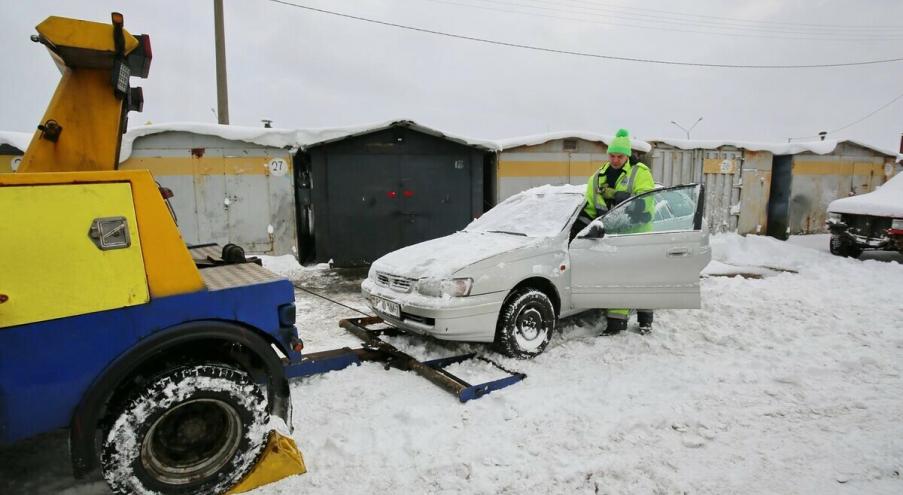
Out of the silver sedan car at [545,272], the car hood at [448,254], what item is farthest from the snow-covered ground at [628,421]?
the car hood at [448,254]

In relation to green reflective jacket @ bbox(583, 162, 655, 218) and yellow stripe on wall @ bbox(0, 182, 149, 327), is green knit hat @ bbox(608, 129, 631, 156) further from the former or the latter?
yellow stripe on wall @ bbox(0, 182, 149, 327)

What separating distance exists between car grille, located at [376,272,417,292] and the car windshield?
4.30ft

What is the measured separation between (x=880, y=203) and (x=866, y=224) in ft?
1.36

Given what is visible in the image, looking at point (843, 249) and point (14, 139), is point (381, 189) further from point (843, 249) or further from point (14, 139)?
point (843, 249)

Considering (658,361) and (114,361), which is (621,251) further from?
(114,361)

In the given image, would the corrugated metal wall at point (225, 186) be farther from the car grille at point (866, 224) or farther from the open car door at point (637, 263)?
the car grille at point (866, 224)

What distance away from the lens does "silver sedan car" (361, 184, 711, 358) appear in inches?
150

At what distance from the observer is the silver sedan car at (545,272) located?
3811 millimetres

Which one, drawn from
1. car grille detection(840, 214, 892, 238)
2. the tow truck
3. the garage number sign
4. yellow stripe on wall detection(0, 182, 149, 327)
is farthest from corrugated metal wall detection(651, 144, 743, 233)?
yellow stripe on wall detection(0, 182, 149, 327)

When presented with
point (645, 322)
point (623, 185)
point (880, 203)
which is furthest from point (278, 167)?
point (880, 203)

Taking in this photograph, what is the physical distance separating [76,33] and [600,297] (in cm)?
423

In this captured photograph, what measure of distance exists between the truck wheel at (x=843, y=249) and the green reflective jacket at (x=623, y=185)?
6.95 metres

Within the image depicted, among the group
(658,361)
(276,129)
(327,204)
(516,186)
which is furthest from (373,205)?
(658,361)

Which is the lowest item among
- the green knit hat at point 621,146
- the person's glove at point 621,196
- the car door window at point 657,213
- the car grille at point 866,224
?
the car grille at point 866,224
